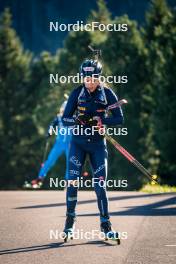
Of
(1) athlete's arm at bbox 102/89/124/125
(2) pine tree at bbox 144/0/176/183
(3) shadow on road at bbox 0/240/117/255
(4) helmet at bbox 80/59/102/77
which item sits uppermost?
(2) pine tree at bbox 144/0/176/183

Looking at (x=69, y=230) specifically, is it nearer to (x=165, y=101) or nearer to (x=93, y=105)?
(x=93, y=105)

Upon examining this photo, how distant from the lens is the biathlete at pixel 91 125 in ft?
29.9

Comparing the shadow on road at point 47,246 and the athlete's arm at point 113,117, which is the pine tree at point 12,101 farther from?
the shadow on road at point 47,246

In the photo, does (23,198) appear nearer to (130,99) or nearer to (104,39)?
(130,99)

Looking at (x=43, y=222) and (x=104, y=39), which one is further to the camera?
(x=104, y=39)

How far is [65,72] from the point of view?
5188 centimetres

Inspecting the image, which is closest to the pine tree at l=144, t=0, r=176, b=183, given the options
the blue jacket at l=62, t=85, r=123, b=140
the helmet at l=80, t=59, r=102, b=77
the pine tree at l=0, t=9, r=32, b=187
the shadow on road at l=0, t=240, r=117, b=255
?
the pine tree at l=0, t=9, r=32, b=187

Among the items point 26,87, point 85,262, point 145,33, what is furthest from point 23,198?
point 26,87

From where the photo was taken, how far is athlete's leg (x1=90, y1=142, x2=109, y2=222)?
911 centimetres

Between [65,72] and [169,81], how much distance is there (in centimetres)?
1217

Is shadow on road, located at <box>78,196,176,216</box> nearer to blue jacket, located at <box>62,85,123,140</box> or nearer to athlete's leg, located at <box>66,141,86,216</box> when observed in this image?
athlete's leg, located at <box>66,141,86,216</box>

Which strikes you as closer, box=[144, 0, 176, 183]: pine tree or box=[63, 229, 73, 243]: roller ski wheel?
box=[63, 229, 73, 243]: roller ski wheel

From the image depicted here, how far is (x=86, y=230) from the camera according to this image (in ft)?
32.1

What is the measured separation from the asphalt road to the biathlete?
1.58 feet
